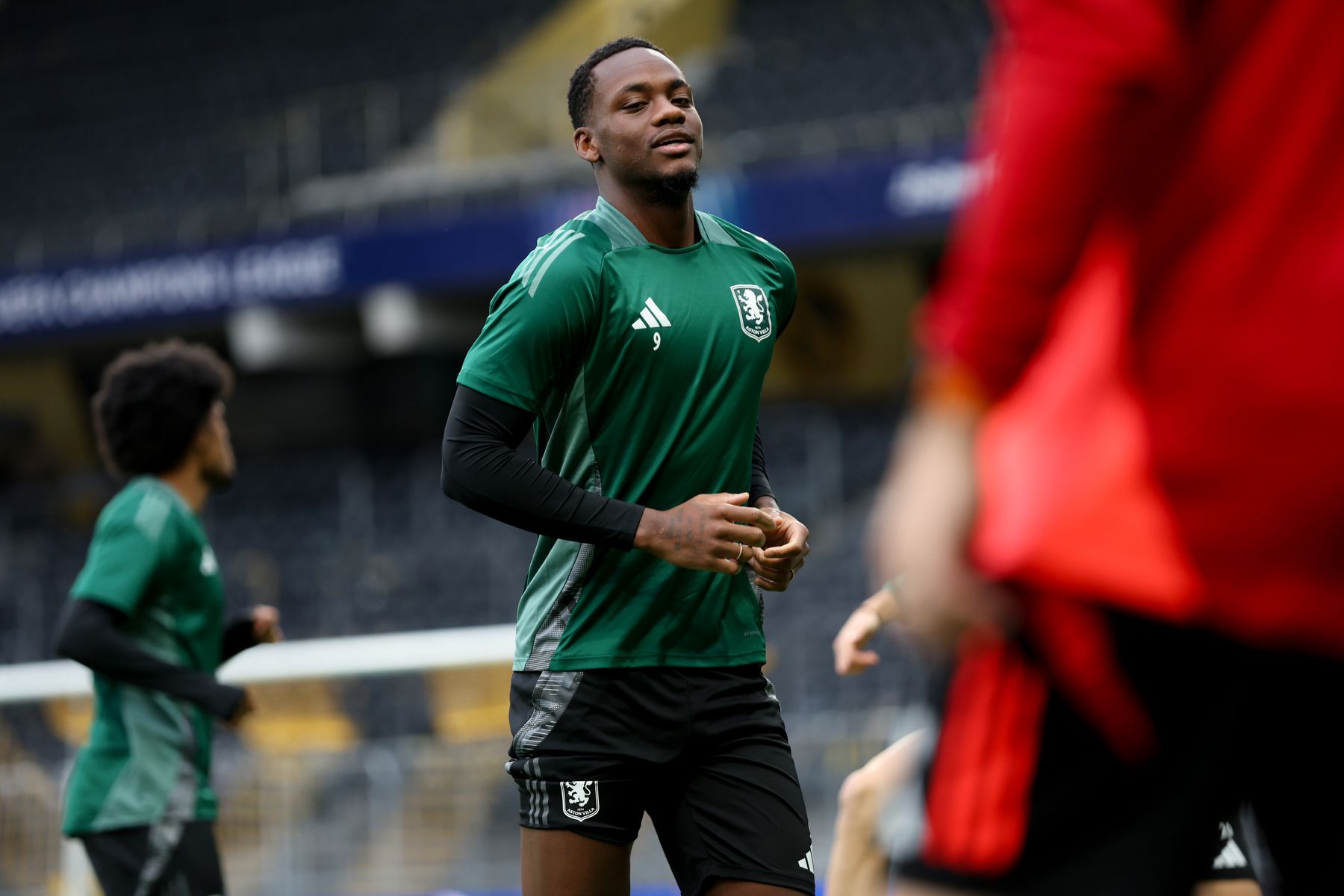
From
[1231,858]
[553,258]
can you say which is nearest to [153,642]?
[553,258]

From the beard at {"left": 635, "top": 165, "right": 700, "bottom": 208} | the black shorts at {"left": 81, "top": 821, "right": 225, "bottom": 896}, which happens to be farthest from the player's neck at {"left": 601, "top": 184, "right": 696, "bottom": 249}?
the black shorts at {"left": 81, "top": 821, "right": 225, "bottom": 896}

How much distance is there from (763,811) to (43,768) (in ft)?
21.0

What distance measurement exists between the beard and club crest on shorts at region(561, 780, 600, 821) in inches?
45.9

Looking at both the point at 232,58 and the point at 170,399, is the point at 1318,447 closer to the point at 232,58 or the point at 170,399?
the point at 170,399

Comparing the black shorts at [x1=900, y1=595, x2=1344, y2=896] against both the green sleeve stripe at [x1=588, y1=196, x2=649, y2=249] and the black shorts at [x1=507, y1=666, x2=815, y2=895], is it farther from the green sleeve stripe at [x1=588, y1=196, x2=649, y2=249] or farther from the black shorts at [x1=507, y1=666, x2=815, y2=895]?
the green sleeve stripe at [x1=588, y1=196, x2=649, y2=249]

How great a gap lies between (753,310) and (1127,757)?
7.04ft

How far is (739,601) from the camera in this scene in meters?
3.46

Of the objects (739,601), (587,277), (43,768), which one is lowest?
(43,768)

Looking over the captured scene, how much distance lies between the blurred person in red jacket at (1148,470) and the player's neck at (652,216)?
2056 millimetres

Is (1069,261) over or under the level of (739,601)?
over

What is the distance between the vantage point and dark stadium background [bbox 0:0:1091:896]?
579 inches

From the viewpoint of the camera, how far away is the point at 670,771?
331cm

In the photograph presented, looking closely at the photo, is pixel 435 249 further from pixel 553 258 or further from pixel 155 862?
Answer: pixel 553 258

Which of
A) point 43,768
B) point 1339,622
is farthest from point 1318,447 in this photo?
point 43,768
